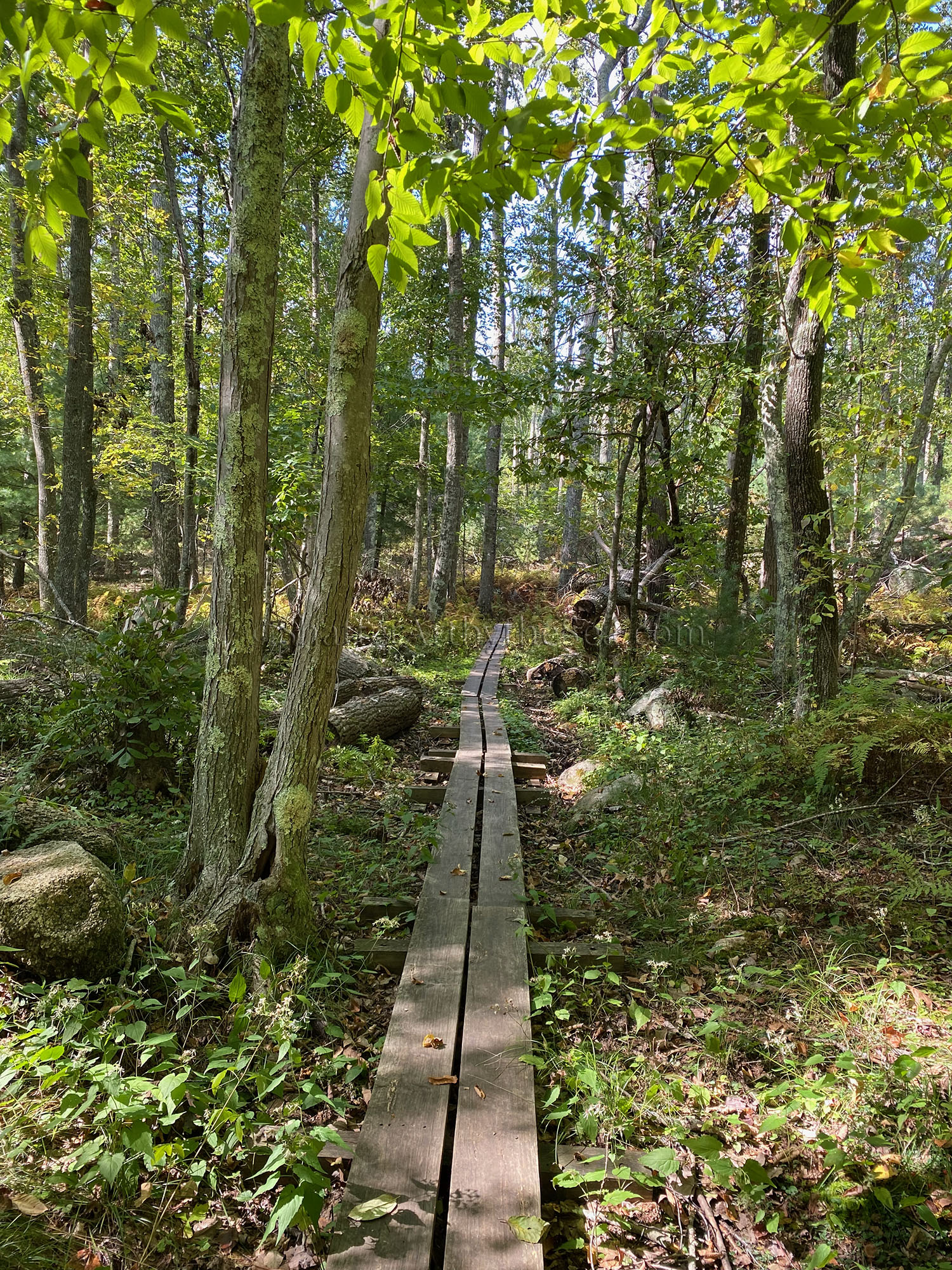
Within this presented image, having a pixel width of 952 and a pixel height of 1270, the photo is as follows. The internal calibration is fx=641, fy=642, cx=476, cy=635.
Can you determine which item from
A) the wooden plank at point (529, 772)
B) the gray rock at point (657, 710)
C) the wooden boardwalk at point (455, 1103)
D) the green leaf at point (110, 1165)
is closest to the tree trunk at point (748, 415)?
the gray rock at point (657, 710)

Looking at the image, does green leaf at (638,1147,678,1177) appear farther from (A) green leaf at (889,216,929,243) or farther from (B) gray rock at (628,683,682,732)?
(B) gray rock at (628,683,682,732)

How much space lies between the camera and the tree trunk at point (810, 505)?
522cm

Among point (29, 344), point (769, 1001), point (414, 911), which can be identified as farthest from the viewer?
point (29, 344)

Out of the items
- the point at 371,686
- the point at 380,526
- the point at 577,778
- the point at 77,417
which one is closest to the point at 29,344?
the point at 77,417

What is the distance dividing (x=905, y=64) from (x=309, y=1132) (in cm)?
355

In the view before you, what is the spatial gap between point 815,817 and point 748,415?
628 centimetres

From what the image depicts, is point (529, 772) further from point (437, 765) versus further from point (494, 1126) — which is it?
point (494, 1126)

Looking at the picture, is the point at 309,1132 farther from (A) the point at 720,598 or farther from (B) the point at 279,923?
(A) the point at 720,598

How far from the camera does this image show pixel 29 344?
989 cm

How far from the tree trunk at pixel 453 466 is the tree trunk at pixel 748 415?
258 inches

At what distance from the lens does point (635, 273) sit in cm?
728

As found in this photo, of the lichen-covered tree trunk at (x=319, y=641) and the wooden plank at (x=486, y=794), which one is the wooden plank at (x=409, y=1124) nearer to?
the lichen-covered tree trunk at (x=319, y=641)

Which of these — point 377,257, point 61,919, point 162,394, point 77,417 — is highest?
point 162,394

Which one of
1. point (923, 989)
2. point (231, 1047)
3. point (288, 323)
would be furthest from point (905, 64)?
point (288, 323)
